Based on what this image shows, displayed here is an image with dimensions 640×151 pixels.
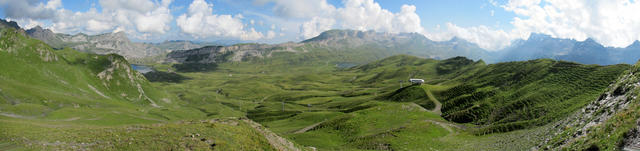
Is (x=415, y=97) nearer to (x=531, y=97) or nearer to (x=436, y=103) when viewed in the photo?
(x=436, y=103)

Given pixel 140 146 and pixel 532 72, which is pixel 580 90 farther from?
pixel 140 146

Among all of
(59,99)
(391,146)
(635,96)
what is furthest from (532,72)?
(59,99)

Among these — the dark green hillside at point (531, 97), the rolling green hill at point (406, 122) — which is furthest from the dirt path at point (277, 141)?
the dark green hillside at point (531, 97)

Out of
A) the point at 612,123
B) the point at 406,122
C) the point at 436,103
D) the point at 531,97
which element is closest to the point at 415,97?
the point at 436,103

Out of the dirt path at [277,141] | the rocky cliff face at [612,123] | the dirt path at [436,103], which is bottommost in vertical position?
the dirt path at [436,103]

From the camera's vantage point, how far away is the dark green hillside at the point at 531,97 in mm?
86875

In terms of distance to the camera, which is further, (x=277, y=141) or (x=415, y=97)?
(x=415, y=97)

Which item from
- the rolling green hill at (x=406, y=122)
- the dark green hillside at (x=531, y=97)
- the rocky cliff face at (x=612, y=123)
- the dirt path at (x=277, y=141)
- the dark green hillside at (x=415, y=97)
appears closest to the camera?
the rocky cliff face at (x=612, y=123)

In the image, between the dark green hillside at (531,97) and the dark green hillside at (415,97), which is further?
the dark green hillside at (415,97)

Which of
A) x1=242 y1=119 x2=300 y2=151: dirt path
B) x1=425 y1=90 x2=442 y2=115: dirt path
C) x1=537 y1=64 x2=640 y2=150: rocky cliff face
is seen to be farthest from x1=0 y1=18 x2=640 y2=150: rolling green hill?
x1=425 y1=90 x2=442 y2=115: dirt path

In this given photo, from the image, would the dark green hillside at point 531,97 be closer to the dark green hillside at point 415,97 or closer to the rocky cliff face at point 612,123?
the dark green hillside at point 415,97

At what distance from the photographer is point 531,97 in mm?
105688

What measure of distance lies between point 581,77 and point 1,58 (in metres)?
290

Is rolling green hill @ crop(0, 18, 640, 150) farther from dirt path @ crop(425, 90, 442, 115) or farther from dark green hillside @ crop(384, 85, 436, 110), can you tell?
dirt path @ crop(425, 90, 442, 115)
